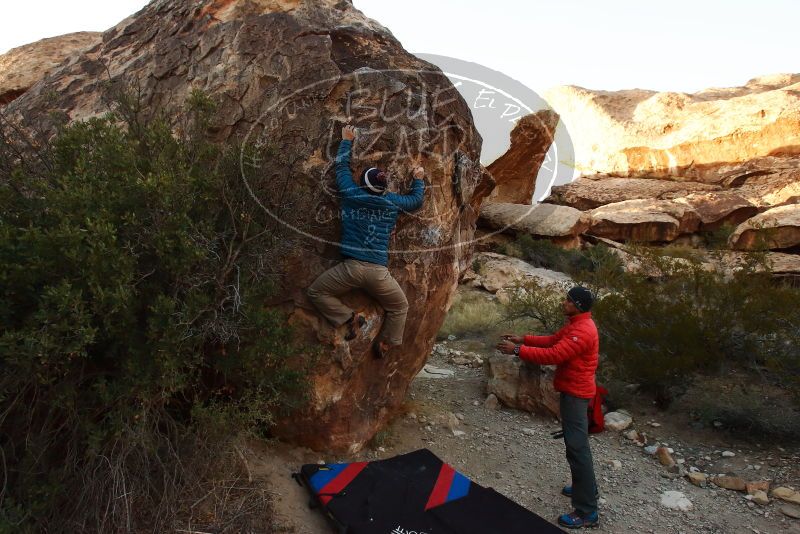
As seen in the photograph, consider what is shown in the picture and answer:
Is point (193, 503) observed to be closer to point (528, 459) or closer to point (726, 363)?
point (528, 459)

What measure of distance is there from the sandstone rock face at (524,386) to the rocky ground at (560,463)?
0.12m

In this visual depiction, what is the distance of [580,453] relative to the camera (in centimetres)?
366

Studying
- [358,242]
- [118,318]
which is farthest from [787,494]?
[118,318]

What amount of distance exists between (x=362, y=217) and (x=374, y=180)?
10.8 inches

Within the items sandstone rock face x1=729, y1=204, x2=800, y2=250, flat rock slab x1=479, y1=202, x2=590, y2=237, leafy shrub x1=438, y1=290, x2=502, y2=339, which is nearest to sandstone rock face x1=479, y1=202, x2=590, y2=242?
flat rock slab x1=479, y1=202, x2=590, y2=237

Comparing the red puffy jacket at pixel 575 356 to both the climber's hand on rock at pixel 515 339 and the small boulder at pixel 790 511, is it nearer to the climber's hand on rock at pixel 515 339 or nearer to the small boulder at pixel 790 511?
the climber's hand on rock at pixel 515 339

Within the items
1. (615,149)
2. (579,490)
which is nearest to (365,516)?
(579,490)

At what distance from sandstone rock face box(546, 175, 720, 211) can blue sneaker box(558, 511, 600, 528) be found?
80.1 ft

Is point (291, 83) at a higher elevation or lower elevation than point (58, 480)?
higher

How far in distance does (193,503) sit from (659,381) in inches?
182

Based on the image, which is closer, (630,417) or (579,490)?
(579,490)

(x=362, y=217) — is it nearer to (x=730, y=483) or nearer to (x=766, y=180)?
(x=730, y=483)

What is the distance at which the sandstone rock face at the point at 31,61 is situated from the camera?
781 centimetres

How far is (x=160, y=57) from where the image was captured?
15.8 ft
